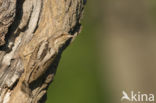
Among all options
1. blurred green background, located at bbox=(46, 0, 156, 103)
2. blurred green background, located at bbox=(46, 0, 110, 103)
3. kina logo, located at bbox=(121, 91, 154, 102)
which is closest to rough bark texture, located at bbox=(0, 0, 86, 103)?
blurred green background, located at bbox=(46, 0, 156, 103)

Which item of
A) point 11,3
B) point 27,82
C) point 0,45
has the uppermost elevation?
point 11,3

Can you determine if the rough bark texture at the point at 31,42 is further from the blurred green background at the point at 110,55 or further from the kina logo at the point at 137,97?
the kina logo at the point at 137,97

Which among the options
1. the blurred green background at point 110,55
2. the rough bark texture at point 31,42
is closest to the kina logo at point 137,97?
the blurred green background at point 110,55

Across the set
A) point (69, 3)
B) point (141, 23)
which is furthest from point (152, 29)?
point (69, 3)

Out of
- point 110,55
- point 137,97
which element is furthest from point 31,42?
point 110,55

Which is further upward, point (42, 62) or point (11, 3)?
point (11, 3)

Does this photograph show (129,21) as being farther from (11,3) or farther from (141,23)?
(11,3)

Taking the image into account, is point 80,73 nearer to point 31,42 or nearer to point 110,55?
point 110,55
